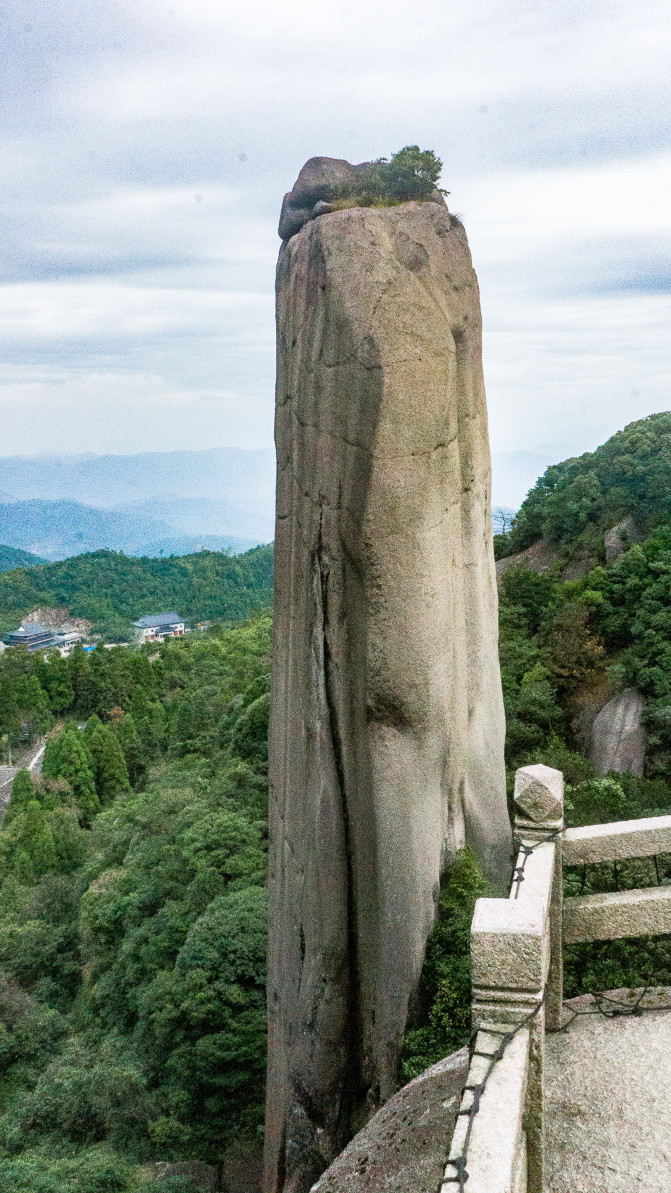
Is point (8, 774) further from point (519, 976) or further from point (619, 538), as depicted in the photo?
point (519, 976)

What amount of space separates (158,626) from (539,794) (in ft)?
297

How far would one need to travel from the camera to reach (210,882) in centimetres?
1995

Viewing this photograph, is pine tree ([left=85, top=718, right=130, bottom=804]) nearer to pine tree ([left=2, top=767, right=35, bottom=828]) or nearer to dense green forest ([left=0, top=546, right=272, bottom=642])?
pine tree ([left=2, top=767, right=35, bottom=828])

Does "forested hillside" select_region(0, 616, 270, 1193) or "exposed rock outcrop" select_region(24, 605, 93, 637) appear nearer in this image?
"forested hillside" select_region(0, 616, 270, 1193)

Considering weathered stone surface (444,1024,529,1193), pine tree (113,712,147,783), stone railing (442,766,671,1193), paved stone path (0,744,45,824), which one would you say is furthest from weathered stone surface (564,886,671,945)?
paved stone path (0,744,45,824)

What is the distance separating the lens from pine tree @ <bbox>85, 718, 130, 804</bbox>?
42719 mm

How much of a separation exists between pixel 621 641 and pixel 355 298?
51.7 ft

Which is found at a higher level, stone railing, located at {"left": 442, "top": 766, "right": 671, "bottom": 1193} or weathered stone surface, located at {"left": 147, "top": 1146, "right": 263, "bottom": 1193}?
stone railing, located at {"left": 442, "top": 766, "right": 671, "bottom": 1193}

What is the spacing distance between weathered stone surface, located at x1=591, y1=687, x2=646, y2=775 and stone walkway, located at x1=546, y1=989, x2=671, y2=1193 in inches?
546

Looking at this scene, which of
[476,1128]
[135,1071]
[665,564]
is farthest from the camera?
[665,564]

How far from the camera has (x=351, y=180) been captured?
35.3 feet

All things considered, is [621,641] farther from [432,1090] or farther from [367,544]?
[432,1090]

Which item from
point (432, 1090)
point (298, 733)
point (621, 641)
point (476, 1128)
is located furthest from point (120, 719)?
point (476, 1128)

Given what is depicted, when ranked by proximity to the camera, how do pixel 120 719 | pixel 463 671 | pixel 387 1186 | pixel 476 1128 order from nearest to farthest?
pixel 476 1128, pixel 387 1186, pixel 463 671, pixel 120 719
